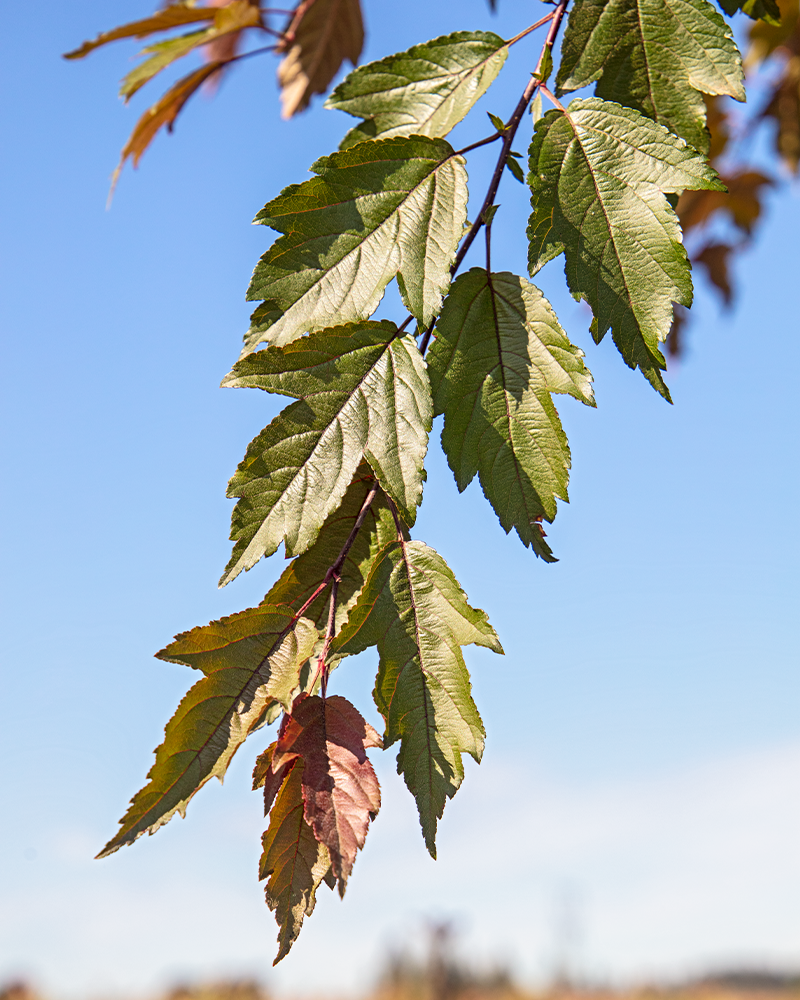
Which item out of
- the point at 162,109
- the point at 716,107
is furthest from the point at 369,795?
the point at 716,107

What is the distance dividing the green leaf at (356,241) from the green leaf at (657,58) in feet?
0.60

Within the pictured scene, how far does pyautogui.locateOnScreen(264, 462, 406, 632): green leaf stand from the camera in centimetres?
72

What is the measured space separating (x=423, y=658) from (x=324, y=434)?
18 centimetres

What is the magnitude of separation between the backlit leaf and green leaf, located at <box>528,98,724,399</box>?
0.34 metres

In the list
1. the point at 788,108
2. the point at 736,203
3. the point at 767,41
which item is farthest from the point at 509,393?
the point at 736,203

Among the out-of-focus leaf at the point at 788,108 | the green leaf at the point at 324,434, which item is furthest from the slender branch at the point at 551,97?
the out-of-focus leaf at the point at 788,108

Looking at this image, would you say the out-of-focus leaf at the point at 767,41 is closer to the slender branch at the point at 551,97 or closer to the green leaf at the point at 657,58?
the green leaf at the point at 657,58

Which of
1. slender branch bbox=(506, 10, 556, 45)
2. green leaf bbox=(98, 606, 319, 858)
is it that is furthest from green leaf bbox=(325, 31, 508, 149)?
green leaf bbox=(98, 606, 319, 858)

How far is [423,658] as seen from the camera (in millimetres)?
685

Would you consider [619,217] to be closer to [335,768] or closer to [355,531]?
[355,531]

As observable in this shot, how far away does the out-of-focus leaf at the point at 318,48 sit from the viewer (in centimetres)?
131

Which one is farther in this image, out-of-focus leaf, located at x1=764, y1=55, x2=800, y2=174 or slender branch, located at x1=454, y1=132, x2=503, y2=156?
out-of-focus leaf, located at x1=764, y1=55, x2=800, y2=174

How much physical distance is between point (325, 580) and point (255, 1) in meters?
1.00

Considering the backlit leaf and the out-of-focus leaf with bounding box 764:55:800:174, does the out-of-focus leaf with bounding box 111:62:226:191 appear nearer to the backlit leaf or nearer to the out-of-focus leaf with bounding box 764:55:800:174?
the backlit leaf
